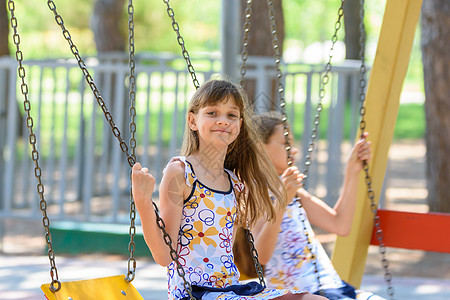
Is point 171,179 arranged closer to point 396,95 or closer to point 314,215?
point 314,215

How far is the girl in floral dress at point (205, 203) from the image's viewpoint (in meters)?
2.38

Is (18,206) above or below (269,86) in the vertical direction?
below

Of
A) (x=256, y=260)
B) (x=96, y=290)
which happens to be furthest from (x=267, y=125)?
(x=96, y=290)

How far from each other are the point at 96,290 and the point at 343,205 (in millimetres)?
1321

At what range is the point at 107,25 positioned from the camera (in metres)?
11.8

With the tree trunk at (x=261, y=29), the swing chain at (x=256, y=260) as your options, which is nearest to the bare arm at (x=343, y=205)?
the swing chain at (x=256, y=260)

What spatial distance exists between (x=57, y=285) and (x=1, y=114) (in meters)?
4.75

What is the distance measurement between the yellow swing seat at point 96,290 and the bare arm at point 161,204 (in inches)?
8.4

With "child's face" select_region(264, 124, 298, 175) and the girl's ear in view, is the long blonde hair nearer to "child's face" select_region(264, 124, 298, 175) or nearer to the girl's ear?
the girl's ear

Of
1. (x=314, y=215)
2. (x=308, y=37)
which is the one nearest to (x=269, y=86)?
(x=314, y=215)

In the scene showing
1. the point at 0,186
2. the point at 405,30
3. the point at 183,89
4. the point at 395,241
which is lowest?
the point at 0,186

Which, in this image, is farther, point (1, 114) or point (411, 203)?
point (411, 203)

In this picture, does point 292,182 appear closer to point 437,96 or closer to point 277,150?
point 277,150

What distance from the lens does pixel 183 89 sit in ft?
21.0
